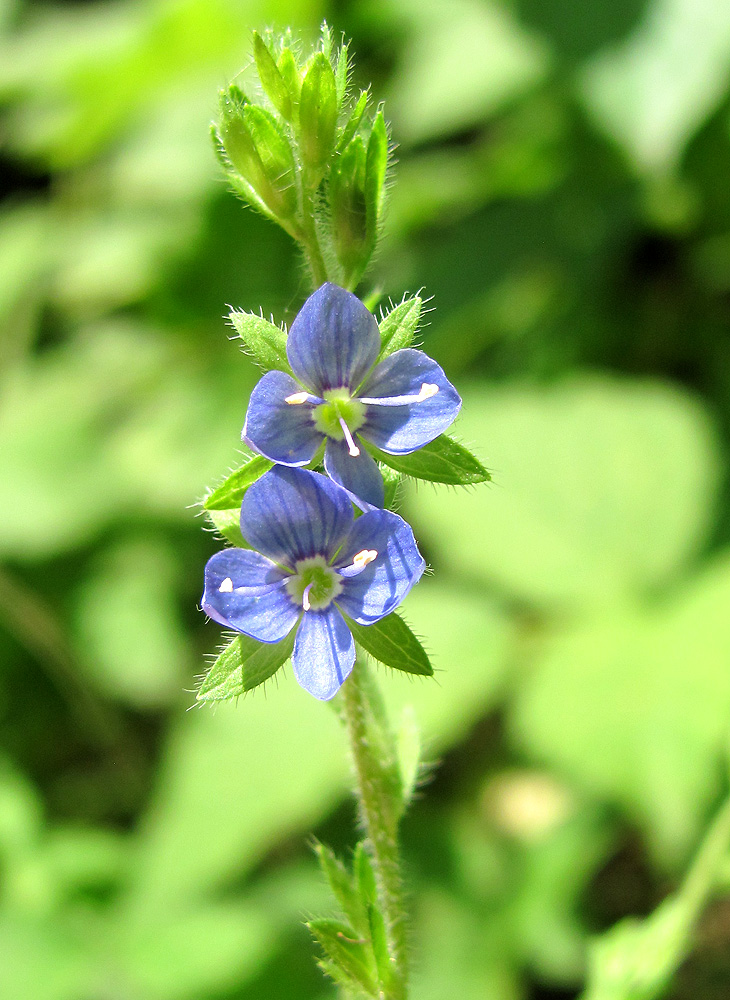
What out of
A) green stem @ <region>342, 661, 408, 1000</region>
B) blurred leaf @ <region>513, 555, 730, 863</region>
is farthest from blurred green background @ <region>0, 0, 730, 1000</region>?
green stem @ <region>342, 661, 408, 1000</region>

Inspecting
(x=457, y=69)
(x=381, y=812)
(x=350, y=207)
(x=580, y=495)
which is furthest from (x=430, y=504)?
(x=350, y=207)

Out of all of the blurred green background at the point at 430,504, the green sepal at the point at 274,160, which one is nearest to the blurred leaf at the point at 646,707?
the blurred green background at the point at 430,504

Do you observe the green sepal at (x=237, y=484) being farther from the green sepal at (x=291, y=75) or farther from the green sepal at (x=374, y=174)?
the green sepal at (x=291, y=75)

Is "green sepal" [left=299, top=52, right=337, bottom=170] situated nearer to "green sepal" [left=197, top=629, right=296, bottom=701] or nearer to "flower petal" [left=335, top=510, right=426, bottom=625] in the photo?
"flower petal" [left=335, top=510, right=426, bottom=625]

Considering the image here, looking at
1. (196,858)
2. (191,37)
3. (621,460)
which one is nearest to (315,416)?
(196,858)

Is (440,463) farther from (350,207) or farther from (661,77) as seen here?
(661,77)
